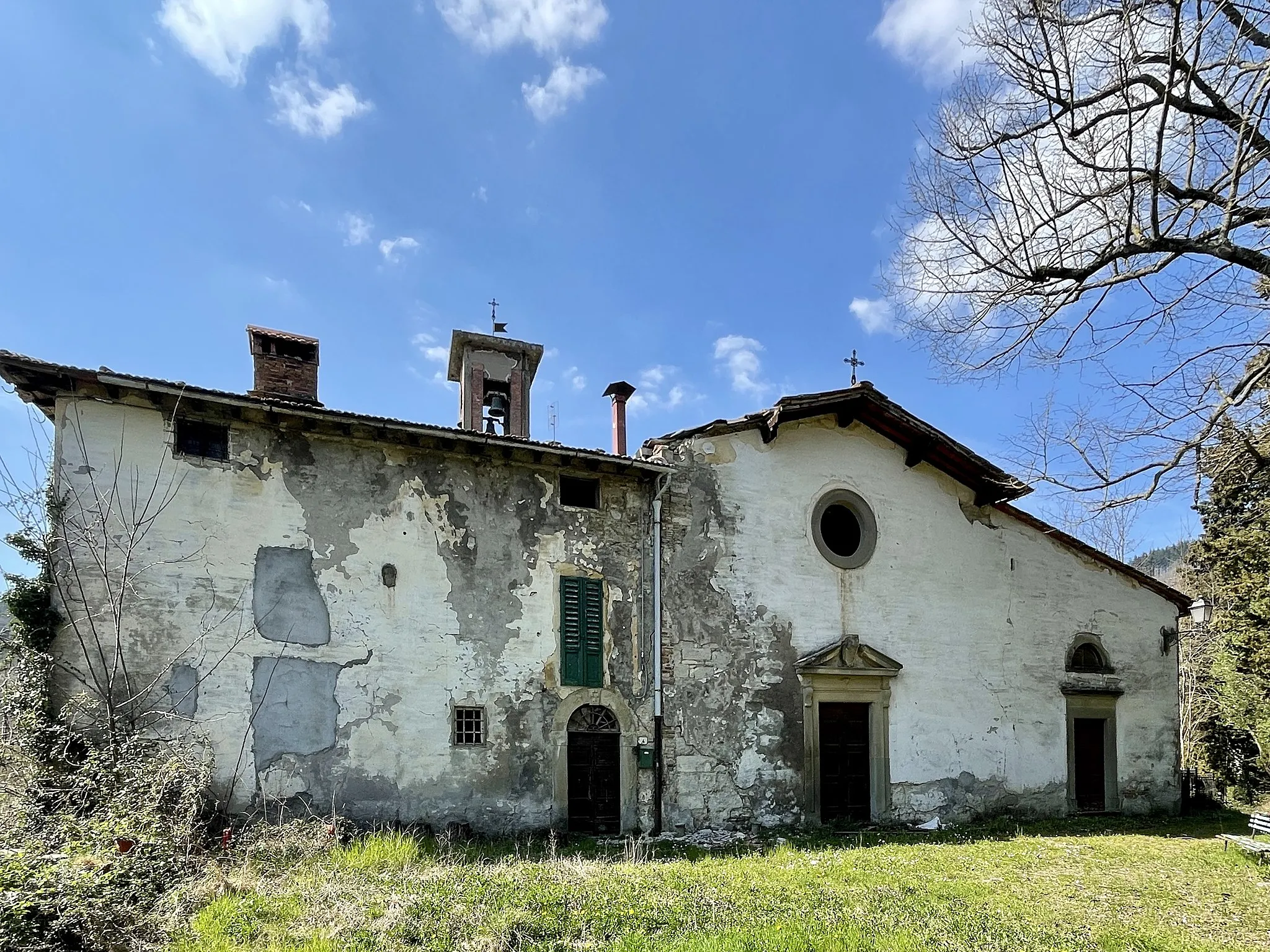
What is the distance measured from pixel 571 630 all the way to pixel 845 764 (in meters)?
5.10

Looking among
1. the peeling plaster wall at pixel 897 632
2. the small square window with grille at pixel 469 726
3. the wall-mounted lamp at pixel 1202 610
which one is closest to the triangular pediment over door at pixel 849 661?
the peeling plaster wall at pixel 897 632

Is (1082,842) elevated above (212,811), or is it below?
below

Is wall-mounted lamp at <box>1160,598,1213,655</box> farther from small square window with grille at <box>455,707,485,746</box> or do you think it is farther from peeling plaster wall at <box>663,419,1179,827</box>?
small square window with grille at <box>455,707,485,746</box>

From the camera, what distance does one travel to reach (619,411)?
12.9 metres

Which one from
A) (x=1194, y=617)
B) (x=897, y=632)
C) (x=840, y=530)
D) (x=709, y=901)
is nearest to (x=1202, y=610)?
(x=1194, y=617)

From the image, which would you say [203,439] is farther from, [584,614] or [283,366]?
[584,614]

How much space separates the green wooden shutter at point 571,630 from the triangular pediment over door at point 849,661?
3.57m

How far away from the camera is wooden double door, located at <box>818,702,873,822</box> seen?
12.3 metres

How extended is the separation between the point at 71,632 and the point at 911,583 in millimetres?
12010

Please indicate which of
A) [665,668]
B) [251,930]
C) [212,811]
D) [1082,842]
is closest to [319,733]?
[212,811]

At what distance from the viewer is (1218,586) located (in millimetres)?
15867

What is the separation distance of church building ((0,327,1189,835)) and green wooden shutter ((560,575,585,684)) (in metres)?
0.03

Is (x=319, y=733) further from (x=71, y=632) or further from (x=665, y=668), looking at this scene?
(x=665, y=668)

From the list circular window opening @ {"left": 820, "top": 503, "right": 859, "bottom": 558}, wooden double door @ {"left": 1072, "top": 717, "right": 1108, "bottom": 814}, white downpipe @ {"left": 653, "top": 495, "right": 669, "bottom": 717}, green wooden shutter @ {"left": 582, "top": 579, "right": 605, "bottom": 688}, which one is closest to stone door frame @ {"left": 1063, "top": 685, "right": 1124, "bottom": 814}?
wooden double door @ {"left": 1072, "top": 717, "right": 1108, "bottom": 814}
